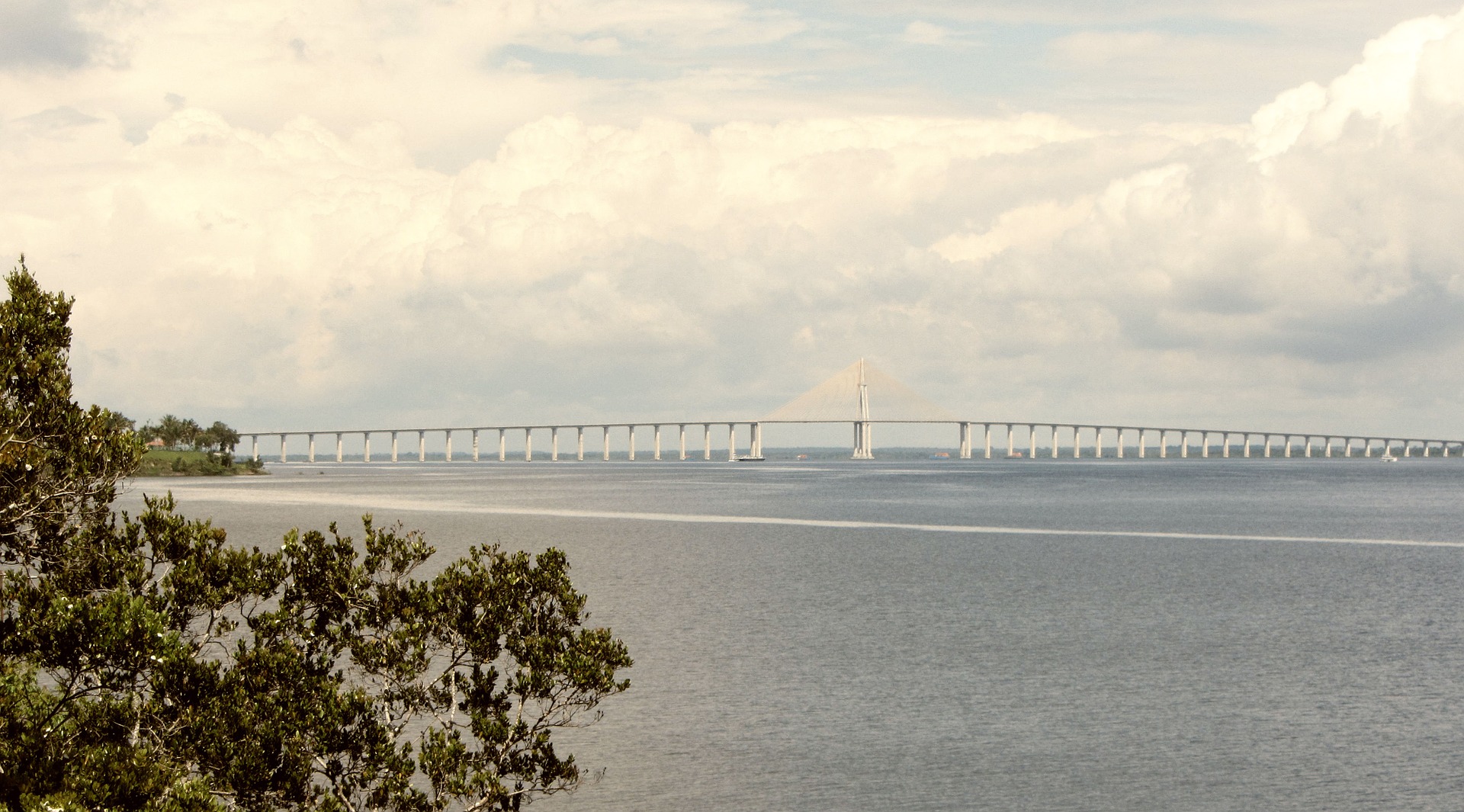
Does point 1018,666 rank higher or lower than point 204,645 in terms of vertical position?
lower

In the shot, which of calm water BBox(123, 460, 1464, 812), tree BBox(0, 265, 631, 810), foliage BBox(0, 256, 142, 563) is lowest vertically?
calm water BBox(123, 460, 1464, 812)

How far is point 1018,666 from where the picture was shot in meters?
38.4

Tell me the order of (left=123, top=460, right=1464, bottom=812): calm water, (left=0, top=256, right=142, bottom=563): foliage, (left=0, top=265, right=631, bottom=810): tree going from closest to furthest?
1. (left=0, top=265, right=631, bottom=810): tree
2. (left=0, top=256, right=142, bottom=563): foliage
3. (left=123, top=460, right=1464, bottom=812): calm water

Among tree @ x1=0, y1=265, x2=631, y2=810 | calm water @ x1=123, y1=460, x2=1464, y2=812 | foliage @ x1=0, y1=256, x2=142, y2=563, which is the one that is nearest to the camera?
tree @ x1=0, y1=265, x2=631, y2=810

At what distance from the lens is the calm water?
25.9 m

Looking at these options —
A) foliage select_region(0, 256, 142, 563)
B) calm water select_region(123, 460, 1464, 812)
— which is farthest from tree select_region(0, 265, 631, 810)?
calm water select_region(123, 460, 1464, 812)

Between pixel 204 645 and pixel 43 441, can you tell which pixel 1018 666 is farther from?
pixel 43 441

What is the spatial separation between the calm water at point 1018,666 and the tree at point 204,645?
745 cm

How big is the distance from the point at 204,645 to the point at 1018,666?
2668 centimetres

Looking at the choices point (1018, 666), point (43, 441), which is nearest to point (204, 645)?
point (43, 441)

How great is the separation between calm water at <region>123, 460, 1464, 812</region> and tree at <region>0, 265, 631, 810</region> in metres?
7.45

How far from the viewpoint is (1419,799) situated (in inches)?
973

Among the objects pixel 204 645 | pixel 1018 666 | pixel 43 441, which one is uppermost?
pixel 43 441

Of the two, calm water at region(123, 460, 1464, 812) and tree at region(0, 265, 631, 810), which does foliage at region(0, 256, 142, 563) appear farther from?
calm water at region(123, 460, 1464, 812)
